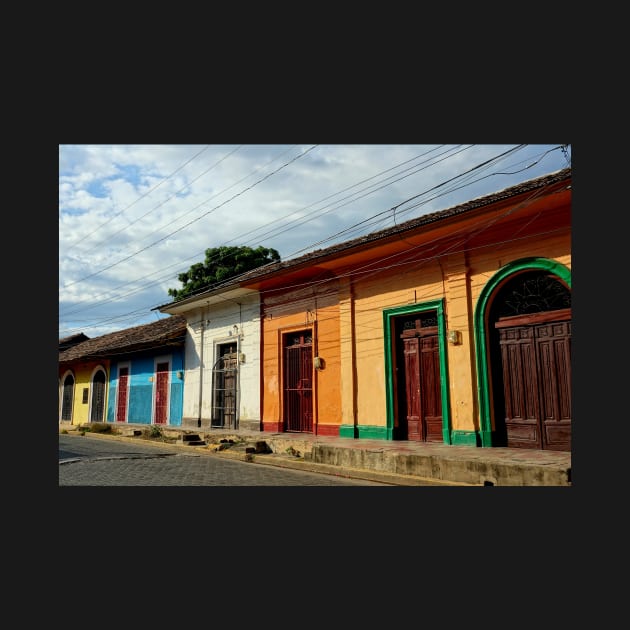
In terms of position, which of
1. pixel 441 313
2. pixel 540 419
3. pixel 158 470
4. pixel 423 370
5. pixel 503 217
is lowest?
pixel 158 470

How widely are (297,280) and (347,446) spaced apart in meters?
5.04

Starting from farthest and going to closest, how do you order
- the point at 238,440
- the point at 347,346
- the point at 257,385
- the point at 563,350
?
1. the point at 257,385
2. the point at 238,440
3. the point at 347,346
4. the point at 563,350

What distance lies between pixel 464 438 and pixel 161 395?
1193 cm

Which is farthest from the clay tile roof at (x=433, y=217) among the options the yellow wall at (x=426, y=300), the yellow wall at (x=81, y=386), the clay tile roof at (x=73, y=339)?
the clay tile roof at (x=73, y=339)

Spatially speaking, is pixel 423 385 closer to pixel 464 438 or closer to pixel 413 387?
pixel 413 387

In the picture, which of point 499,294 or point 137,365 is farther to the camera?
point 137,365

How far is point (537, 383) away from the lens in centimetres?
833

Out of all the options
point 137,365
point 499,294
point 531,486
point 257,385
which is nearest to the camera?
point 531,486

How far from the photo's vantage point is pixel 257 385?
45.7ft

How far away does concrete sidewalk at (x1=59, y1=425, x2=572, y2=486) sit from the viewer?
6.48 m

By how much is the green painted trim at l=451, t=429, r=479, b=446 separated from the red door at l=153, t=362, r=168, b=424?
1129 cm

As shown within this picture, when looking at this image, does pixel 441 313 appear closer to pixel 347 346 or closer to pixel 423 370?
pixel 423 370

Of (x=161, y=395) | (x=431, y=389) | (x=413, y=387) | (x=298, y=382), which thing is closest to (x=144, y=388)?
(x=161, y=395)

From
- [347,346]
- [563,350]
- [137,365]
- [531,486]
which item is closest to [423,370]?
[347,346]
